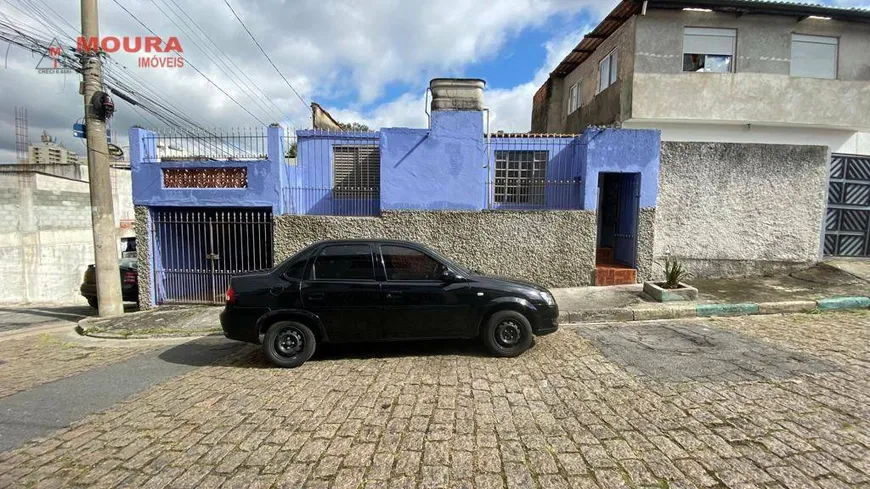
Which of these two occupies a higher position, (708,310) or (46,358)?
(708,310)

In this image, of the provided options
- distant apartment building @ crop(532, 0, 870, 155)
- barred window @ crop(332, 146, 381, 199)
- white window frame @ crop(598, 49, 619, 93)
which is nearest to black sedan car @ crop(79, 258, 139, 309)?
barred window @ crop(332, 146, 381, 199)

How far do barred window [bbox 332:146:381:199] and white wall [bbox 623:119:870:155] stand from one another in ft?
22.0

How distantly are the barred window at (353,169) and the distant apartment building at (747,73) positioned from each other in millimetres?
6658

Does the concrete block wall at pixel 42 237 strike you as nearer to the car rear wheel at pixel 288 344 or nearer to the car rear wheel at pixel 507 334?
the car rear wheel at pixel 288 344

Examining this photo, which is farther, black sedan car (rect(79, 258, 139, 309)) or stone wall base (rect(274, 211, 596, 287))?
black sedan car (rect(79, 258, 139, 309))

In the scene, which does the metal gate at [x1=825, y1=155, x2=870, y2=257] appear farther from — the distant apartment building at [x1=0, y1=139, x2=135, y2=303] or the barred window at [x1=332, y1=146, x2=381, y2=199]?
the distant apartment building at [x1=0, y1=139, x2=135, y2=303]

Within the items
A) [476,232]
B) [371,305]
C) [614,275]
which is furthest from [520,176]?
[371,305]

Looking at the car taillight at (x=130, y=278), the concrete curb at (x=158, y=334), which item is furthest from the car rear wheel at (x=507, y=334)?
the car taillight at (x=130, y=278)

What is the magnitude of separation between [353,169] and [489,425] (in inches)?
289

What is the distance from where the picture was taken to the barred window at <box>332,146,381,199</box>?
352 inches

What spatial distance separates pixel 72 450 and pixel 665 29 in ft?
42.4

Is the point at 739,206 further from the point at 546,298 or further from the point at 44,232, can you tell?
the point at 44,232

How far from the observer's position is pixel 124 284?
28.8 feet

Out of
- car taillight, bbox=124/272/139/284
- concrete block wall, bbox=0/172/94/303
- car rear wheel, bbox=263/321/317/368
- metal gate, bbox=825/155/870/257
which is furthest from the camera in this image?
concrete block wall, bbox=0/172/94/303
